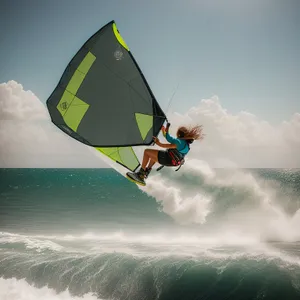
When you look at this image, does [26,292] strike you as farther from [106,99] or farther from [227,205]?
[227,205]

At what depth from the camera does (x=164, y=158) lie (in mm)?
5062

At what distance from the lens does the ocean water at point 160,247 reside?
24484 millimetres

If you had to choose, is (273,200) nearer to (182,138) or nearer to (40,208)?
(40,208)

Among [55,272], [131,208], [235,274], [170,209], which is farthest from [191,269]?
[131,208]

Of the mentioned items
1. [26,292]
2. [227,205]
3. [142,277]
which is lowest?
[26,292]

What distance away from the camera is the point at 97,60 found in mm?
4820

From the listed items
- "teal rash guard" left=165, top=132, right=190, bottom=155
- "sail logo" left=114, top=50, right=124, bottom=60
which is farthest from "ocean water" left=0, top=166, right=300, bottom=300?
"sail logo" left=114, top=50, right=124, bottom=60

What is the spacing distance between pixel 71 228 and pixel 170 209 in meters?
16.4

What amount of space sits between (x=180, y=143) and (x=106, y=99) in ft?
4.95

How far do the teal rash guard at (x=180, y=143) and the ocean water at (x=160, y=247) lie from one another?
2235 cm

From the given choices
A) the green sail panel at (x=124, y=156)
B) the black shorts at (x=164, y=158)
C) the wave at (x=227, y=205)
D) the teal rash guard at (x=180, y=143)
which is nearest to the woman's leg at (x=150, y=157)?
the black shorts at (x=164, y=158)

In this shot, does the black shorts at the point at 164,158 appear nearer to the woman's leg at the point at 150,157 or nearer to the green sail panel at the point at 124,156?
the woman's leg at the point at 150,157

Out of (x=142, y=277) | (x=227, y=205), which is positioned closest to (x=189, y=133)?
(x=142, y=277)

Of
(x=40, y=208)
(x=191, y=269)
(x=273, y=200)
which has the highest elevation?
(x=273, y=200)
